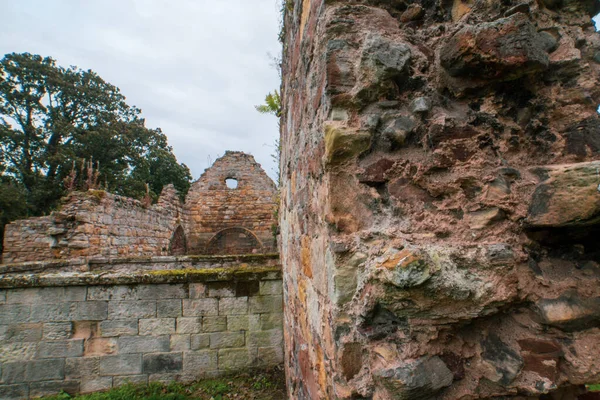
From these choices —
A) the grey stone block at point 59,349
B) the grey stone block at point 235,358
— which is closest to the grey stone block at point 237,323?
the grey stone block at point 235,358

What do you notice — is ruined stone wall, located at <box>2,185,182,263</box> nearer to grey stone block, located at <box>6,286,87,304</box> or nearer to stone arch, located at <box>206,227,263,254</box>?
stone arch, located at <box>206,227,263,254</box>

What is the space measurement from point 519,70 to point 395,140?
44 centimetres

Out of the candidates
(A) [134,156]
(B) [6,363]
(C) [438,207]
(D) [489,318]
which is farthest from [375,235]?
(A) [134,156]

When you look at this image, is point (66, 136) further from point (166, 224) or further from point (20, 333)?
point (20, 333)

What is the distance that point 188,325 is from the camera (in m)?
4.11

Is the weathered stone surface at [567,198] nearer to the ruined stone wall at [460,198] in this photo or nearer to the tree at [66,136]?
the ruined stone wall at [460,198]

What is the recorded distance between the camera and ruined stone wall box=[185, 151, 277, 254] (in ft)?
43.9

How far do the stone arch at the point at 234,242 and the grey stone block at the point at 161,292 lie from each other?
9.15m

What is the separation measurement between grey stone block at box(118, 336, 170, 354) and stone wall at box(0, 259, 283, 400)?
0.01m

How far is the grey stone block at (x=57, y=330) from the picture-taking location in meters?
3.90

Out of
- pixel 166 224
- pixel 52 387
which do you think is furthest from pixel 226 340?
pixel 166 224

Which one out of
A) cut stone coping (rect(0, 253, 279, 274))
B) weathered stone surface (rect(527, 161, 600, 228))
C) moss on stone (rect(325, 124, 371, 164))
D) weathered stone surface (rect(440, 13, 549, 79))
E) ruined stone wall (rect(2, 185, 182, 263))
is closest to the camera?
weathered stone surface (rect(527, 161, 600, 228))

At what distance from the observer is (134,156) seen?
2359 centimetres

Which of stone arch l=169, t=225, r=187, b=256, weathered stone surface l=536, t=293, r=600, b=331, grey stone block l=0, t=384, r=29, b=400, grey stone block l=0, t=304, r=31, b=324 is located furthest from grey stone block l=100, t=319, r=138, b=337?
stone arch l=169, t=225, r=187, b=256
